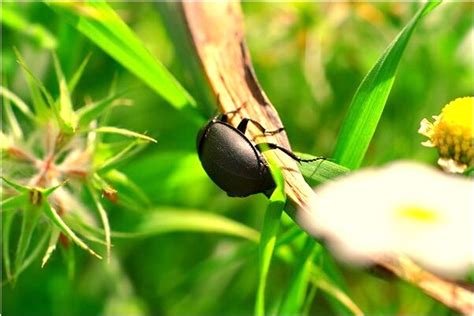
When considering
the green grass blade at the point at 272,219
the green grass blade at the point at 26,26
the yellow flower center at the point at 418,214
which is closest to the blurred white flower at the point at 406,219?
the yellow flower center at the point at 418,214

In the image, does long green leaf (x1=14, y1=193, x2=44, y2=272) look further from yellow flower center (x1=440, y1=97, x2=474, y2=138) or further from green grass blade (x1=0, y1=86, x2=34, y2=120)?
yellow flower center (x1=440, y1=97, x2=474, y2=138)

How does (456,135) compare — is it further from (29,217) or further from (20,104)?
(20,104)

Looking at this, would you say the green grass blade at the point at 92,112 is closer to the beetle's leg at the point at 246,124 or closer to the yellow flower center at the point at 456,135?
the beetle's leg at the point at 246,124

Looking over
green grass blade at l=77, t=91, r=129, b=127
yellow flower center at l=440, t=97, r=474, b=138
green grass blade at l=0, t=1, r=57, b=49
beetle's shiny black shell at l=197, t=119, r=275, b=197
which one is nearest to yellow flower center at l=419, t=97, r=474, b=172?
Result: yellow flower center at l=440, t=97, r=474, b=138

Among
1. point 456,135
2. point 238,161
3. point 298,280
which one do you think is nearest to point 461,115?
point 456,135

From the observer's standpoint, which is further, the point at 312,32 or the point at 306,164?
the point at 312,32

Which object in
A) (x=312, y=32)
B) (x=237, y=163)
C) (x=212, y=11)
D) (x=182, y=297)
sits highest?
(x=212, y=11)

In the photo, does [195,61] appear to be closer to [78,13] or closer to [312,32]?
[78,13]

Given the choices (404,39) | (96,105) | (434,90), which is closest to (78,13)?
(96,105)
